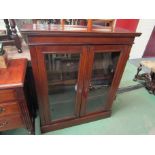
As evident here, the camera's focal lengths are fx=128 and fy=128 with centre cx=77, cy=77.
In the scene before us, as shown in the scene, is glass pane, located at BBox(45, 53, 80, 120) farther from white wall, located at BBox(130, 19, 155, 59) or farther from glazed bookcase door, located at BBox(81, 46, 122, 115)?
white wall, located at BBox(130, 19, 155, 59)

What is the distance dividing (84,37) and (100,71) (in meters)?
0.49

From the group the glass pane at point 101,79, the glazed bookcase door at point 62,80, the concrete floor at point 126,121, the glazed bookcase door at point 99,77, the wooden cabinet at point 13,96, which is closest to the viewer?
the wooden cabinet at point 13,96

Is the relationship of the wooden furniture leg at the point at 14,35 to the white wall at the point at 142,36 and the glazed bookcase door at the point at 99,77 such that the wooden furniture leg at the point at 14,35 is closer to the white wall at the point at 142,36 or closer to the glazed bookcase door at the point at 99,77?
the glazed bookcase door at the point at 99,77

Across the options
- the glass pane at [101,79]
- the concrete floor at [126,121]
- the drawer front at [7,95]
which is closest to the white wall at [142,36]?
the concrete floor at [126,121]

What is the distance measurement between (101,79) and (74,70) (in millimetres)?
354

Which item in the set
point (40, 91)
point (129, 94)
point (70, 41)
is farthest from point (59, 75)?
point (129, 94)

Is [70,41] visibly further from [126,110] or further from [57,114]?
[126,110]

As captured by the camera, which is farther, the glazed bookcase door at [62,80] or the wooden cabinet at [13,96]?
the glazed bookcase door at [62,80]

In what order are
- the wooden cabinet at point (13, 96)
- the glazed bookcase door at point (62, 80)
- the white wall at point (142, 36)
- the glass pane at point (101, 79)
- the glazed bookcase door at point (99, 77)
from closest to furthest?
the wooden cabinet at point (13, 96) < the glazed bookcase door at point (62, 80) < the glazed bookcase door at point (99, 77) < the glass pane at point (101, 79) < the white wall at point (142, 36)

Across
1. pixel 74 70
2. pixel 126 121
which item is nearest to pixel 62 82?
pixel 74 70

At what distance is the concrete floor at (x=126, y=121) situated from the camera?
59.8 inches

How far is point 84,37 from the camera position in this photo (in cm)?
97

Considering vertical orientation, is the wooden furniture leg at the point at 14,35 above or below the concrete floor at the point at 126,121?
above

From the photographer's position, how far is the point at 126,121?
5.52 ft
